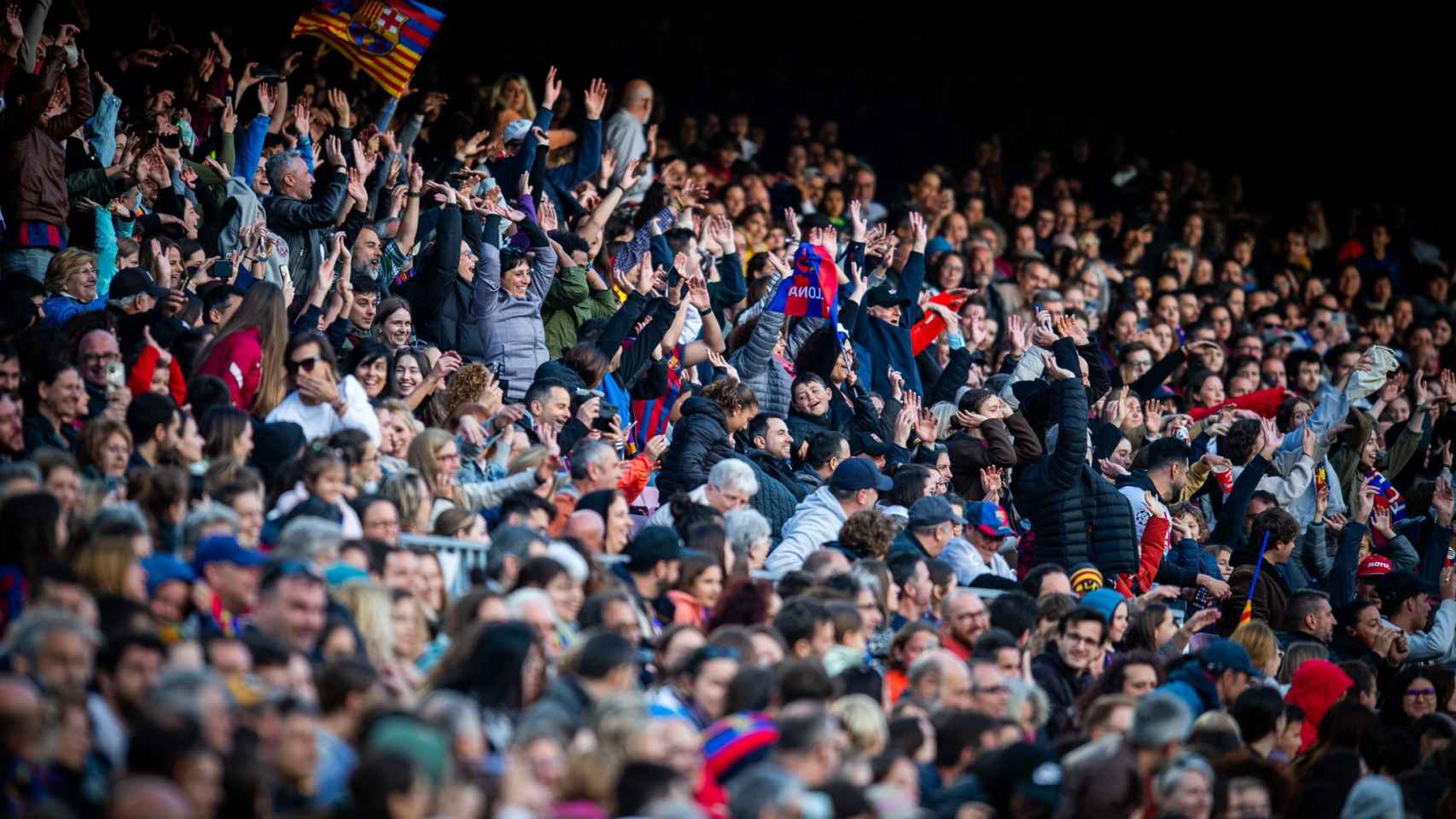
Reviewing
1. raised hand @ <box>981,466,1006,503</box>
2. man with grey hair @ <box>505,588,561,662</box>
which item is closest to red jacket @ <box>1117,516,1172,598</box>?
raised hand @ <box>981,466,1006,503</box>

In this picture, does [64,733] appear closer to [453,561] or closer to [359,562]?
[359,562]

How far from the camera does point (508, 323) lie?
10.9 meters

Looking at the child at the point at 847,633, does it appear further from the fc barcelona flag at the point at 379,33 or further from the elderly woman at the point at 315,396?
the fc barcelona flag at the point at 379,33

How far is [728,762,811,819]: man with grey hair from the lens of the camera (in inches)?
224

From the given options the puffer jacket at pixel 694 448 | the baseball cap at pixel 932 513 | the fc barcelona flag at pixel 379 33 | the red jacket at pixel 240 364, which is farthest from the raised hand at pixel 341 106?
the baseball cap at pixel 932 513

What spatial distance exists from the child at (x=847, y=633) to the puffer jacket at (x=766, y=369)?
3783 millimetres

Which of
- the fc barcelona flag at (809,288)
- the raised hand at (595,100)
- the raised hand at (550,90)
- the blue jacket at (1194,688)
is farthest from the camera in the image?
the raised hand at (595,100)

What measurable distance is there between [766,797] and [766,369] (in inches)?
239

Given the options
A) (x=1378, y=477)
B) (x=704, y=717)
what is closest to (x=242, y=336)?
(x=704, y=717)

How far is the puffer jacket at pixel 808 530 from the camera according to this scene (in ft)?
30.7

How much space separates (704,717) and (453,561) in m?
1.50

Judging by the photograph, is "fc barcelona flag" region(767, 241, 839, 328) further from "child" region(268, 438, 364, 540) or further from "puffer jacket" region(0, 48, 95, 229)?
"child" region(268, 438, 364, 540)

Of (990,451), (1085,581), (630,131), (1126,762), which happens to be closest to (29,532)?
(1126,762)

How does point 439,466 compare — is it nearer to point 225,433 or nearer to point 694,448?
point 225,433
